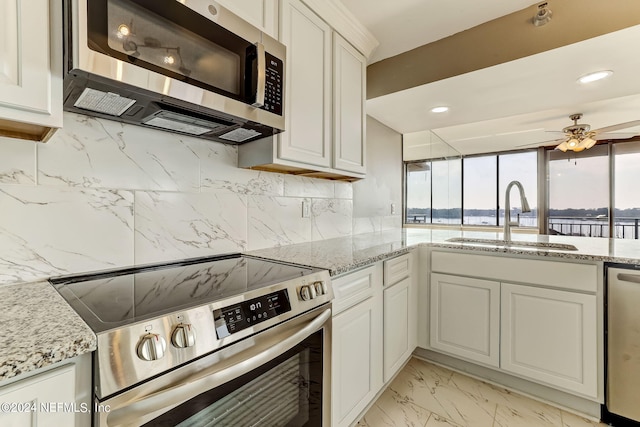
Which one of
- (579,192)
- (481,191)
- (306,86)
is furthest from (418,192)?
(579,192)

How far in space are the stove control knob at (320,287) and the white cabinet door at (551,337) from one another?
4.55 ft

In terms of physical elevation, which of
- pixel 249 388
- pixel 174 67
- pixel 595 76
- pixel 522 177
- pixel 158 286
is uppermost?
pixel 595 76

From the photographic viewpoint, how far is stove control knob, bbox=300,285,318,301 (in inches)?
42.5

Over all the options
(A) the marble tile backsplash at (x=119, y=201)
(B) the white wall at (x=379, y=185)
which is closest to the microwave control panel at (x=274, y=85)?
(A) the marble tile backsplash at (x=119, y=201)

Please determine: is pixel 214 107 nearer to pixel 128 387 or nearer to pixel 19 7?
pixel 19 7

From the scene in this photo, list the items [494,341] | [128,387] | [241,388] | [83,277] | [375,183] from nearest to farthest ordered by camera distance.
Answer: [128,387]
[241,388]
[83,277]
[494,341]
[375,183]

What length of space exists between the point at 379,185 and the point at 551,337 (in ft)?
6.01

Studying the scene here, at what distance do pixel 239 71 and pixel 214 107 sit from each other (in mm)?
223

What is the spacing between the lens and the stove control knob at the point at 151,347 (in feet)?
2.09

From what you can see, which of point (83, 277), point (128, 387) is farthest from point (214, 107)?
point (128, 387)

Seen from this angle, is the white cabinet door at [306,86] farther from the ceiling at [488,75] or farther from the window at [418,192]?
the window at [418,192]

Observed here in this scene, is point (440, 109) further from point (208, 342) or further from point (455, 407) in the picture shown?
point (208, 342)

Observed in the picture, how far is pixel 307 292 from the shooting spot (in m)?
1.09

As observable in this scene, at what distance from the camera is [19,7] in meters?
0.74
